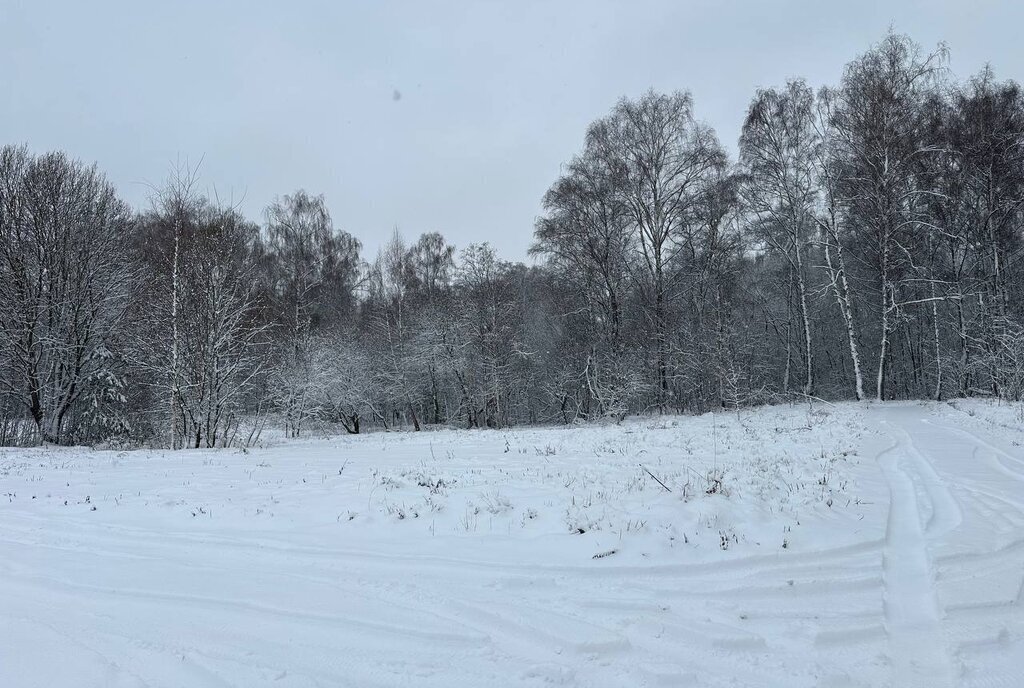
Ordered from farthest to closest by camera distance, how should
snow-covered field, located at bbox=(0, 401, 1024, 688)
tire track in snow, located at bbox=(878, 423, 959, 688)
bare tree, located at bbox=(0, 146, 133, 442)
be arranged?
1. bare tree, located at bbox=(0, 146, 133, 442)
2. snow-covered field, located at bbox=(0, 401, 1024, 688)
3. tire track in snow, located at bbox=(878, 423, 959, 688)

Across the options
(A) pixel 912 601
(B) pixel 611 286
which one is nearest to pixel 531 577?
(A) pixel 912 601

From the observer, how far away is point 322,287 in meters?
35.5

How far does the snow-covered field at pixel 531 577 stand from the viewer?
3.14m

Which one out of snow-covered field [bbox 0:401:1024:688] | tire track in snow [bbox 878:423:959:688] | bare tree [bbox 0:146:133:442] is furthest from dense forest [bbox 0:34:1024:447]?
tire track in snow [bbox 878:423:959:688]

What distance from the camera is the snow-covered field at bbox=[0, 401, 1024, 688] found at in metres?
3.14

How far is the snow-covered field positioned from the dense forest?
10.9 meters

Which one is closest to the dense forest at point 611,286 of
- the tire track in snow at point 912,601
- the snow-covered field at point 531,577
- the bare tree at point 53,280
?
the bare tree at point 53,280

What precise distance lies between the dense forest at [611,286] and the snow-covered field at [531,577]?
35.8 ft

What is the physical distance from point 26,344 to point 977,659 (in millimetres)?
23428

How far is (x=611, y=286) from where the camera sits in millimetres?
24000

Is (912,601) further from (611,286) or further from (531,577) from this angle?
(611,286)

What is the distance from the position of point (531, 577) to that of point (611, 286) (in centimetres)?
2059

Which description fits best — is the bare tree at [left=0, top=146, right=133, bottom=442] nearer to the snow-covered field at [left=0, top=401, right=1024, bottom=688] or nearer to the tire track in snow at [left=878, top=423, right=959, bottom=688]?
the snow-covered field at [left=0, top=401, right=1024, bottom=688]

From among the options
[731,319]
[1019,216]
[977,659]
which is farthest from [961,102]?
[977,659]
